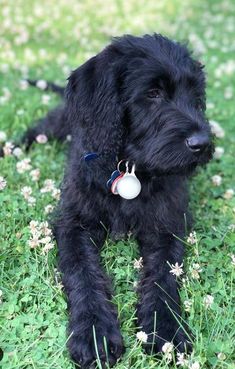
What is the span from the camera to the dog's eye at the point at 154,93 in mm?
3198

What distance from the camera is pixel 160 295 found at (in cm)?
291

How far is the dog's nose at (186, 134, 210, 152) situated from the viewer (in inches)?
119

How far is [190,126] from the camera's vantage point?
310 cm

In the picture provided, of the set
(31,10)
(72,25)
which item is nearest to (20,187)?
(72,25)

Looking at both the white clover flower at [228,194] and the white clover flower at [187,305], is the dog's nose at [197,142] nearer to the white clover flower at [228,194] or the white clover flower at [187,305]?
the white clover flower at [187,305]

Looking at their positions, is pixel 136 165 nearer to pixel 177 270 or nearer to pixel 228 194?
pixel 177 270

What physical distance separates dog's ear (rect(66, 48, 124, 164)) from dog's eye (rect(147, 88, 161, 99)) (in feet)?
0.60

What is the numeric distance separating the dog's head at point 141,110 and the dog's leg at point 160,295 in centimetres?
50

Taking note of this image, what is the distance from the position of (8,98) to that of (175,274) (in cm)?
335

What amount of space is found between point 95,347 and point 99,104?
1.42 meters

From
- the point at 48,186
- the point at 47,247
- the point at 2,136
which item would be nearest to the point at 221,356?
the point at 47,247

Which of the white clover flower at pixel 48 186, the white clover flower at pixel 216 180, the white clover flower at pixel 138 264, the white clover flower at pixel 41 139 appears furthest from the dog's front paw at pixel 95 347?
the white clover flower at pixel 41 139

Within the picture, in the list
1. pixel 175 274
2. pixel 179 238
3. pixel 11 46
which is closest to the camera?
pixel 175 274

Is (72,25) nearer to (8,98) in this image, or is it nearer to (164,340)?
(8,98)
